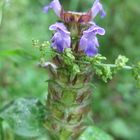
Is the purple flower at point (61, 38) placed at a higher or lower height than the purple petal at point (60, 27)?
lower

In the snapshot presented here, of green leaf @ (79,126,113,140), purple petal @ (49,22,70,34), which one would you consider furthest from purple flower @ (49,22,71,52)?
green leaf @ (79,126,113,140)

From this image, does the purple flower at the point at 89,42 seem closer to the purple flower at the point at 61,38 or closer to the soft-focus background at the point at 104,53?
the purple flower at the point at 61,38

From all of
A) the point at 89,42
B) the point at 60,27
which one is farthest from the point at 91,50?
the point at 60,27

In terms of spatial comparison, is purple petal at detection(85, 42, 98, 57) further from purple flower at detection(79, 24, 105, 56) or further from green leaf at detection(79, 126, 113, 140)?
green leaf at detection(79, 126, 113, 140)

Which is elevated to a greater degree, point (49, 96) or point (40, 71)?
point (49, 96)

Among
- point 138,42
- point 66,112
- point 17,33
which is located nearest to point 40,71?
point 17,33

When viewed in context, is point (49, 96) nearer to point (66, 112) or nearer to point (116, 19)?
point (66, 112)

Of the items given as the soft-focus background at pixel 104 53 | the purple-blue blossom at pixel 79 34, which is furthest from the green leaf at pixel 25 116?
the purple-blue blossom at pixel 79 34
